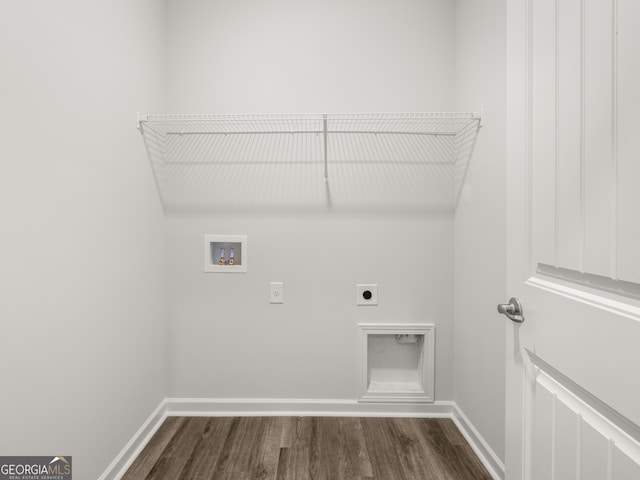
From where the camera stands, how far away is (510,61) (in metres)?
0.95

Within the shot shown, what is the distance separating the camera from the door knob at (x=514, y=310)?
2.99 ft

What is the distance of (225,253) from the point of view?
200 centimetres

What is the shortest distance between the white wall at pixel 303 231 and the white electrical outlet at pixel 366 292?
0.04 m

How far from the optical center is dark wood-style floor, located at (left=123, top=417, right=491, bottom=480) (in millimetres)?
1539

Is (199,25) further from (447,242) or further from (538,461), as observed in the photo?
(538,461)

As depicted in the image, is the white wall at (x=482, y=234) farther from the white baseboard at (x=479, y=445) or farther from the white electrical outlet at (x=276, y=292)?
the white electrical outlet at (x=276, y=292)

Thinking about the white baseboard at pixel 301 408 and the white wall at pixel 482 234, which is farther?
the white baseboard at pixel 301 408

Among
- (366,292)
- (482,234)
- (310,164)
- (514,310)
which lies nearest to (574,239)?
(514,310)

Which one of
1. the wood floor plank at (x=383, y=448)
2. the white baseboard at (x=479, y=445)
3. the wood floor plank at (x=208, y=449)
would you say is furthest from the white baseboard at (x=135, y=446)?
the white baseboard at (x=479, y=445)

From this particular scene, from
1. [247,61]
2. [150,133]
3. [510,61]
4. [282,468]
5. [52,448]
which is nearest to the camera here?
[510,61]

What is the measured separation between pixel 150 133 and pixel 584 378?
2027 mm

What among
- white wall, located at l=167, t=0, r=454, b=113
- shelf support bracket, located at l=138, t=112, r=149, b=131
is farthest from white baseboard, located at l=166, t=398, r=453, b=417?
white wall, located at l=167, t=0, r=454, b=113

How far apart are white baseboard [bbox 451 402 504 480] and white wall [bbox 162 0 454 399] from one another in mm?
149

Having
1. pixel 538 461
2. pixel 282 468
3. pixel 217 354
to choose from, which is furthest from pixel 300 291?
pixel 538 461
